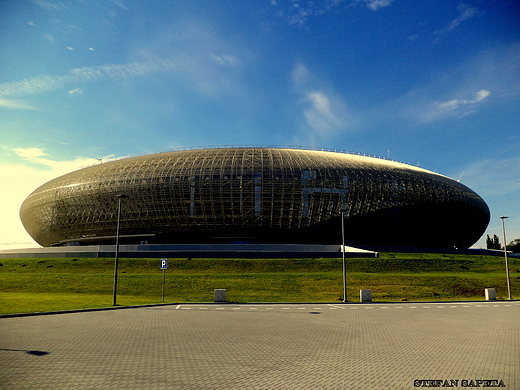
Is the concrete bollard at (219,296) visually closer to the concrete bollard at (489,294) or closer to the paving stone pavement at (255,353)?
the paving stone pavement at (255,353)

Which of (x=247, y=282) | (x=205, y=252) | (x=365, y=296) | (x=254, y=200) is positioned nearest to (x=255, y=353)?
(x=365, y=296)

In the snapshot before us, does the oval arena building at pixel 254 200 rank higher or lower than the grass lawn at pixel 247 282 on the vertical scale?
higher

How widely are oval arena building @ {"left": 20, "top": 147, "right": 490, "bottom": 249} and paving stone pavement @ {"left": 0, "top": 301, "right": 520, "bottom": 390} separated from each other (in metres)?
44.4

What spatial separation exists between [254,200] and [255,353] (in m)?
51.0

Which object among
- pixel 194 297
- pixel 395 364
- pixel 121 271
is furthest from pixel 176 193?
pixel 395 364

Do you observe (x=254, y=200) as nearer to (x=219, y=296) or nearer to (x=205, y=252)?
(x=205, y=252)

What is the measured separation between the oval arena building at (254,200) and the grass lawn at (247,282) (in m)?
17.7

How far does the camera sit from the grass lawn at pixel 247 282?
28656 mm

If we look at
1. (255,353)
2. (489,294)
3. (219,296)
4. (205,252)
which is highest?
(205,252)

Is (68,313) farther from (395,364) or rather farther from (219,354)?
(395,364)

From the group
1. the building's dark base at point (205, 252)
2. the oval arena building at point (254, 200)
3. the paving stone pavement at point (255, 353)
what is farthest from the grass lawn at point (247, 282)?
the oval arena building at point (254, 200)

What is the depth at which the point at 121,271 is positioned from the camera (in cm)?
4169

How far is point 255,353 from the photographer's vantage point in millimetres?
9969

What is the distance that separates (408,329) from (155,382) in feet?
33.5
